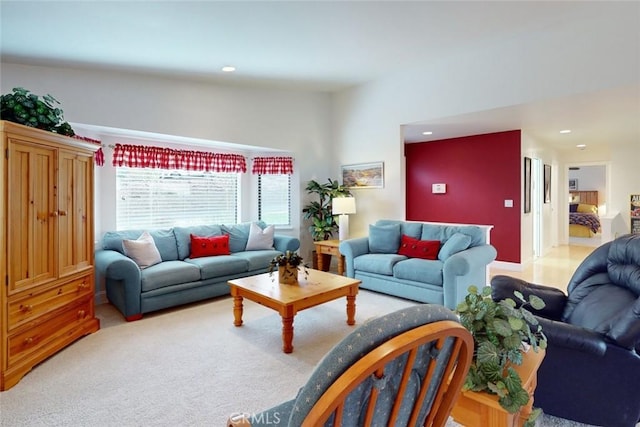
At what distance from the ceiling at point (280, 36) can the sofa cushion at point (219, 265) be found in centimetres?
225

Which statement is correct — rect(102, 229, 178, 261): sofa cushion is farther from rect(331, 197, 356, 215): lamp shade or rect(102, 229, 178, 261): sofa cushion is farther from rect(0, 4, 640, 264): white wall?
rect(331, 197, 356, 215): lamp shade

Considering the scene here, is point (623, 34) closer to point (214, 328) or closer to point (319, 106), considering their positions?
point (319, 106)

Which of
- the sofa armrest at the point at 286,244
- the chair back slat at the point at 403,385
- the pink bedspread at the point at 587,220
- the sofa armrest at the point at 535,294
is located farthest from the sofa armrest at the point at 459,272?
the pink bedspread at the point at 587,220

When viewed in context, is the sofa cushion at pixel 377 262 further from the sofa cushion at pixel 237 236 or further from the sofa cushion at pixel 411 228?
the sofa cushion at pixel 237 236

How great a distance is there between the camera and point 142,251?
3.76m

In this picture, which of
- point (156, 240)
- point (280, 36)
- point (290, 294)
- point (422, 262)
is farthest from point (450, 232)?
point (156, 240)

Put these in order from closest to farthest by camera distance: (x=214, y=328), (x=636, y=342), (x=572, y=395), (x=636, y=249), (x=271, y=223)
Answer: (x=636, y=342)
(x=572, y=395)
(x=636, y=249)
(x=214, y=328)
(x=271, y=223)

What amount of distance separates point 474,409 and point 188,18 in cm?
325

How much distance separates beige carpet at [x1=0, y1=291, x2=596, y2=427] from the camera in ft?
6.38

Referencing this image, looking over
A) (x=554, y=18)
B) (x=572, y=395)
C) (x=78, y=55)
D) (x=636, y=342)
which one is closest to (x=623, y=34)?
(x=554, y=18)

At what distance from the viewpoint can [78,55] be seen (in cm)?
331

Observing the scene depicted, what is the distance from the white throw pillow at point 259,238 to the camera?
190 inches

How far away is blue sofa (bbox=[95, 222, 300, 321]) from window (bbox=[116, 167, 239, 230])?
0.44 meters

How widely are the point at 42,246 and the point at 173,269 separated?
1.27m
